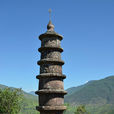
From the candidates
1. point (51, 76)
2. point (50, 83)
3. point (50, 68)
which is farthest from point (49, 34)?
point (50, 83)

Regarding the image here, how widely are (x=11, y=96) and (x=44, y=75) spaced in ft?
126

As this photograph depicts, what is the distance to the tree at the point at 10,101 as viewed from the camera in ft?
158

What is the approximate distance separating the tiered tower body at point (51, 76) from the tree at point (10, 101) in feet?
122

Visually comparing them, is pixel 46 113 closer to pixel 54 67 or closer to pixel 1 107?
pixel 54 67

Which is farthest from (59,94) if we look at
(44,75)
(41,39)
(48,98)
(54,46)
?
(41,39)

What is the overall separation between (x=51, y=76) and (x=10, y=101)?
3824 centimetres

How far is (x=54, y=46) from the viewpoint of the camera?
49.9 feet

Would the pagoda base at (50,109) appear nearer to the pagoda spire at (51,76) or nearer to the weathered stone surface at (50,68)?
the pagoda spire at (51,76)

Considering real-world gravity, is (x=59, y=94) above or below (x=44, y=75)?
below

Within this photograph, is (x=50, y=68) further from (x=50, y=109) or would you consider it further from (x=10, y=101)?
→ (x=10, y=101)

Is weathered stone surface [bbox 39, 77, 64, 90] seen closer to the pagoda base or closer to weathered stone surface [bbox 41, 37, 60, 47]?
the pagoda base

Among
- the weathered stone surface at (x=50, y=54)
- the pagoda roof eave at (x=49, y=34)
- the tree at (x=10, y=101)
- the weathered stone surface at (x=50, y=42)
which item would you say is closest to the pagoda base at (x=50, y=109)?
the weathered stone surface at (x=50, y=54)

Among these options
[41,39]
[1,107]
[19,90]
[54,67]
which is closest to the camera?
[54,67]

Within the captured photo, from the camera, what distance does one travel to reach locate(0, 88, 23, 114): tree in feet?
158
